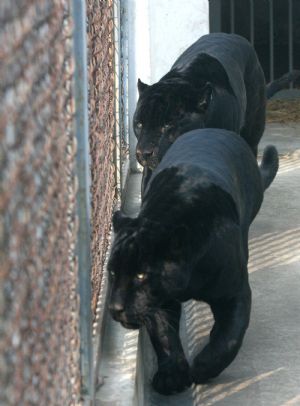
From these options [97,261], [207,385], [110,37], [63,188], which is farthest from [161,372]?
[110,37]

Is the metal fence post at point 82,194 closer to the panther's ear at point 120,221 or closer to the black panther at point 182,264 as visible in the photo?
the black panther at point 182,264

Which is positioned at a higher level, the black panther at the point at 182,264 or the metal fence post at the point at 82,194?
the metal fence post at the point at 82,194

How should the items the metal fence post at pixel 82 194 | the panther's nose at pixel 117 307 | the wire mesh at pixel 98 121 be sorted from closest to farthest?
the metal fence post at pixel 82 194, the panther's nose at pixel 117 307, the wire mesh at pixel 98 121

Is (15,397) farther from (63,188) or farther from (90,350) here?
(90,350)

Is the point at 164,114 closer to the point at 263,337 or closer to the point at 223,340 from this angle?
the point at 263,337

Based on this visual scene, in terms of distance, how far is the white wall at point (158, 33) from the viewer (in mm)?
8086

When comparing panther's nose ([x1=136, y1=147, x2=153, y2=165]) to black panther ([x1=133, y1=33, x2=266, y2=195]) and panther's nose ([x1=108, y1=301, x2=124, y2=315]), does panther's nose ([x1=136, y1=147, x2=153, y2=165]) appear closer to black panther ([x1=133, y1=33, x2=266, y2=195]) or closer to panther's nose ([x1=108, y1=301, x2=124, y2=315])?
black panther ([x1=133, y1=33, x2=266, y2=195])

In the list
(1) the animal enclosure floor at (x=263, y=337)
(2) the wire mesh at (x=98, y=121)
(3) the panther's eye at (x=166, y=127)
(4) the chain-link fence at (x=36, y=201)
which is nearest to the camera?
(4) the chain-link fence at (x=36, y=201)

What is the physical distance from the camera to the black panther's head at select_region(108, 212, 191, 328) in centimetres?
366

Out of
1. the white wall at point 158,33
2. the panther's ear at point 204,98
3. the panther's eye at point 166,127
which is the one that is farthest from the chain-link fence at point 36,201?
the white wall at point 158,33

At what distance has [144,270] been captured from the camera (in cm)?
370

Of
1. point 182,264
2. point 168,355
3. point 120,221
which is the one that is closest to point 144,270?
point 182,264

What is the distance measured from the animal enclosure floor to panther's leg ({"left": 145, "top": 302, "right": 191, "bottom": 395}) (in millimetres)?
52

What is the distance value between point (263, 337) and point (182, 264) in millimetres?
990
